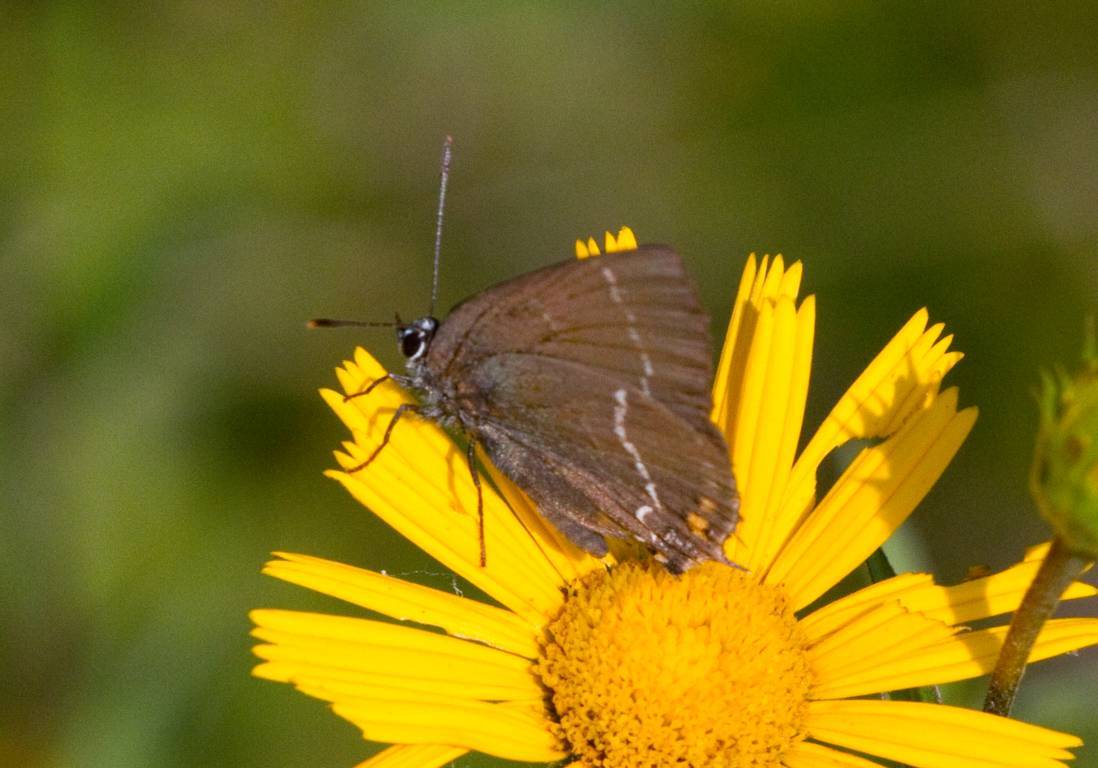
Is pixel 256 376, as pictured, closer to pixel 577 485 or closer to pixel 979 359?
pixel 577 485

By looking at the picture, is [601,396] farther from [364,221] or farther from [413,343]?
[364,221]

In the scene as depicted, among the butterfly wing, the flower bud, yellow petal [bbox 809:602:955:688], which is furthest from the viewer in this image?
yellow petal [bbox 809:602:955:688]

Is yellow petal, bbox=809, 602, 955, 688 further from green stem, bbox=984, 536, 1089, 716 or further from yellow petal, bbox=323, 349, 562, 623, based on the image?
yellow petal, bbox=323, 349, 562, 623

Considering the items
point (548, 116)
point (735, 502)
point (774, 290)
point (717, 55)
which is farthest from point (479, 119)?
point (735, 502)

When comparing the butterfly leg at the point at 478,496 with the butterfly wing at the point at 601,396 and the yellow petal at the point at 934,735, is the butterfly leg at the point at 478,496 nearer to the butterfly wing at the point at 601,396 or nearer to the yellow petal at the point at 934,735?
the butterfly wing at the point at 601,396

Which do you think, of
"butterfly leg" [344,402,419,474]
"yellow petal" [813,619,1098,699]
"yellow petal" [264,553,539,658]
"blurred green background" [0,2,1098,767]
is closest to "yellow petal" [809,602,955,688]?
"yellow petal" [813,619,1098,699]

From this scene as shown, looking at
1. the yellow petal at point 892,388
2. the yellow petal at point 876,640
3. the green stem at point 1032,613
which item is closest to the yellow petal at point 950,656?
the yellow petal at point 876,640
